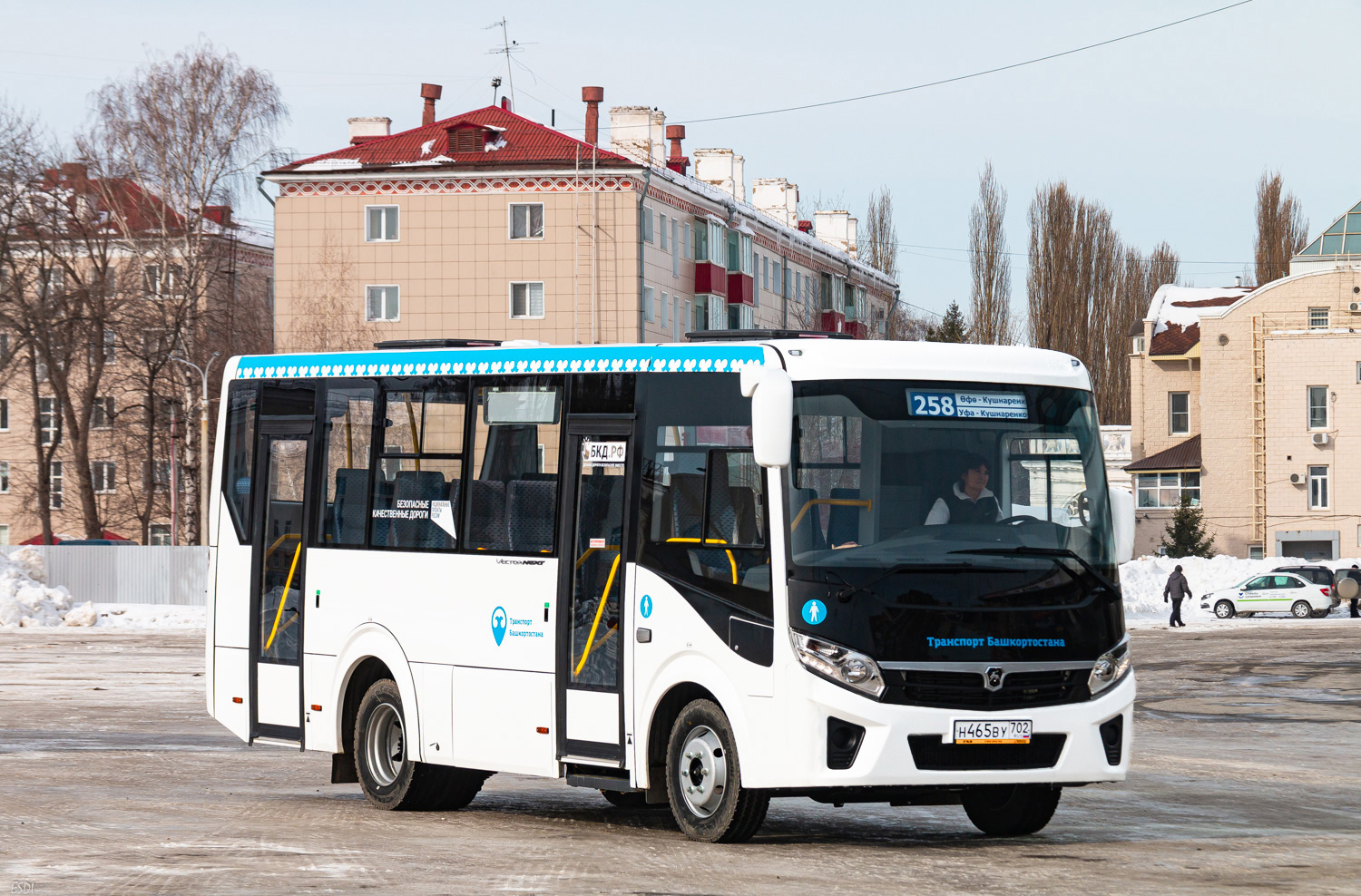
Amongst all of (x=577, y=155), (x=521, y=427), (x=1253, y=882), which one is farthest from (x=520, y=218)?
(x=1253, y=882)

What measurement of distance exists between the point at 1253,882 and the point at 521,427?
537 centimetres

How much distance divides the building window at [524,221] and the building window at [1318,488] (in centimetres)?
2944

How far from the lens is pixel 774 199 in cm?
8325

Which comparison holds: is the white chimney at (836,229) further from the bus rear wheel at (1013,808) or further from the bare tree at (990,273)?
the bus rear wheel at (1013,808)

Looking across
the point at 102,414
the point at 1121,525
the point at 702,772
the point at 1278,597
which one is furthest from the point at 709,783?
the point at 102,414

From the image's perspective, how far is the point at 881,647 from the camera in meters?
10.4

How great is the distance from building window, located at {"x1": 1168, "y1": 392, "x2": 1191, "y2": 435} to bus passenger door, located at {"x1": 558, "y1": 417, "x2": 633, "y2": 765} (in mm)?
69595

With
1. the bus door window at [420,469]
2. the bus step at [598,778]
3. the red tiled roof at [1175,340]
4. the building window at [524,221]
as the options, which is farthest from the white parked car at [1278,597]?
the bus step at [598,778]

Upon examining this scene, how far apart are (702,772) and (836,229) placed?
80.2 meters

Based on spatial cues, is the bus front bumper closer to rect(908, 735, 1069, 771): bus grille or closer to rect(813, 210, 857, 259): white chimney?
rect(908, 735, 1069, 771): bus grille

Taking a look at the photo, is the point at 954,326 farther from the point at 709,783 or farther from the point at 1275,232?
the point at 709,783

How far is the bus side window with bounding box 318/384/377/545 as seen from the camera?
13750 mm

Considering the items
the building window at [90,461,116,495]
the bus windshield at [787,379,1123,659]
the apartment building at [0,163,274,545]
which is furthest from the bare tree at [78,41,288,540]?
the bus windshield at [787,379,1123,659]

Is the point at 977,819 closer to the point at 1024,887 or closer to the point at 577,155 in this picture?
the point at 1024,887
